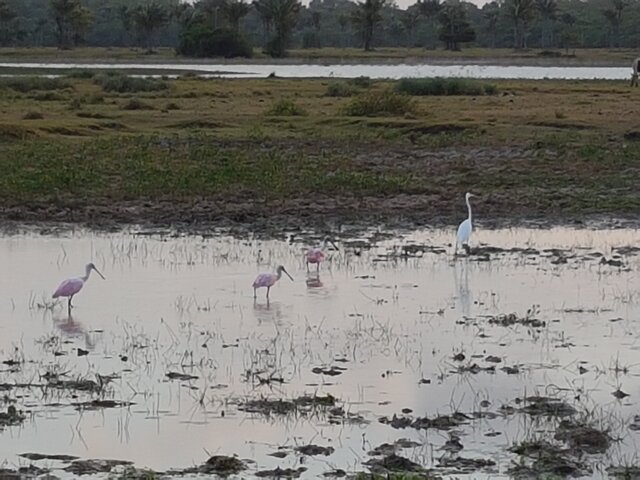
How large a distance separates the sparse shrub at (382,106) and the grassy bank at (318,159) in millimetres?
41

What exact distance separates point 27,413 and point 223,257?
8058 millimetres

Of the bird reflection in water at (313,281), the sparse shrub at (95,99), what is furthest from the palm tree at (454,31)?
the bird reflection in water at (313,281)

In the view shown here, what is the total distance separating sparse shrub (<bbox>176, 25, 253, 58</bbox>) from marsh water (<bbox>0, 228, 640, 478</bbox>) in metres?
83.1

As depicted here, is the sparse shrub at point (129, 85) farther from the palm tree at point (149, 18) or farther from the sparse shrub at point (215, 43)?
the palm tree at point (149, 18)

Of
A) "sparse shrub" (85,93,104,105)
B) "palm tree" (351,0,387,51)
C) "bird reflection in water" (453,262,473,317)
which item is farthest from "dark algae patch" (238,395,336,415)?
"palm tree" (351,0,387,51)

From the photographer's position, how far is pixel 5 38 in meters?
129

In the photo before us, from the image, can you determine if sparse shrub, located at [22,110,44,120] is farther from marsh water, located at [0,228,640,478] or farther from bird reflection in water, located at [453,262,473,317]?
bird reflection in water, located at [453,262,473,317]

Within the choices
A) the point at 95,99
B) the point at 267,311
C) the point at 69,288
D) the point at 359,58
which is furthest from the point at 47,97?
the point at 359,58

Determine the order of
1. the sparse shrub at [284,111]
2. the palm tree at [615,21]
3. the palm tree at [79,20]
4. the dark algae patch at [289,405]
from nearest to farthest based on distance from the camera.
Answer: the dark algae patch at [289,405]
the sparse shrub at [284,111]
the palm tree at [79,20]
the palm tree at [615,21]

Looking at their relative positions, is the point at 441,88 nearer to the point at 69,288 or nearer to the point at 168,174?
the point at 168,174

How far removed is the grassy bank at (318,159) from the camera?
22375 millimetres

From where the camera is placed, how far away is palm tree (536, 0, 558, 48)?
438 ft

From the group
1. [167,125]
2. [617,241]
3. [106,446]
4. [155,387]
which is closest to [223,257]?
[617,241]

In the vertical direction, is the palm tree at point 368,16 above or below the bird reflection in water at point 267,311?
above
